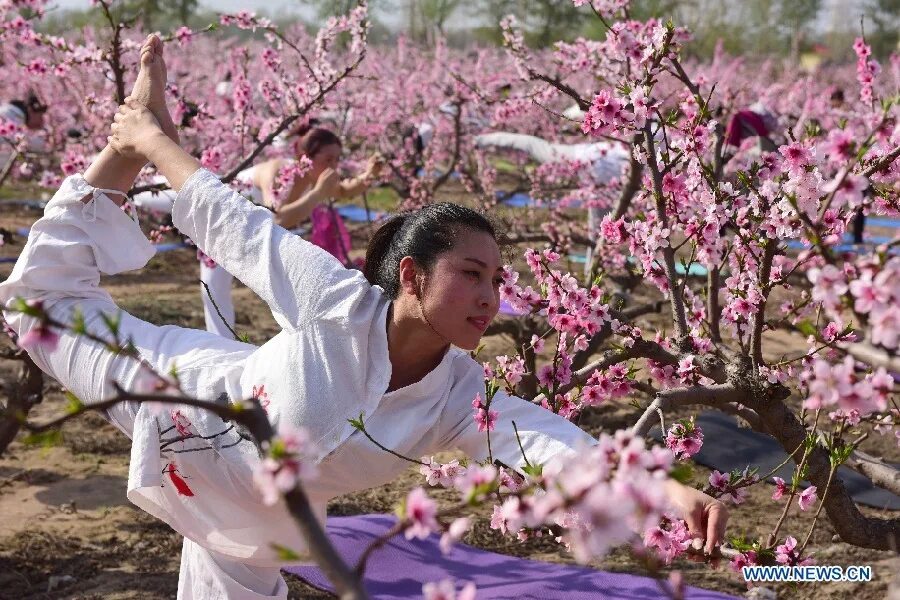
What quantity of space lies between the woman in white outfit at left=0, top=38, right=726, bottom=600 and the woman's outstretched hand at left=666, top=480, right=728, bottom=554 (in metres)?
0.27

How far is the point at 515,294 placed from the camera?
265 cm

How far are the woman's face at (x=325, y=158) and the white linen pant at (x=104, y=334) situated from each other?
3.01m

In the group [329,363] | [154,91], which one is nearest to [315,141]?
[154,91]

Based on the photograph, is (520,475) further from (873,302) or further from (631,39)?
(631,39)

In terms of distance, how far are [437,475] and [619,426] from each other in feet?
10.9

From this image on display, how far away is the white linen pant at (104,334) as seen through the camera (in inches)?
90.3

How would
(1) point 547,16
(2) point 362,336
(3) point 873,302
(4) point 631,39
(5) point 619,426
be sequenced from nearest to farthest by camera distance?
(3) point 873,302 < (2) point 362,336 < (4) point 631,39 < (5) point 619,426 < (1) point 547,16

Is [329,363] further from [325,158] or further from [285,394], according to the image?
[325,158]

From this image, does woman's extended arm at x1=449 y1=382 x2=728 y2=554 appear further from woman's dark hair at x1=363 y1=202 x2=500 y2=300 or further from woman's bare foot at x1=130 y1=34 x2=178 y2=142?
woman's bare foot at x1=130 y1=34 x2=178 y2=142

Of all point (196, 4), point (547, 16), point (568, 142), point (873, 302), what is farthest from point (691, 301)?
point (196, 4)

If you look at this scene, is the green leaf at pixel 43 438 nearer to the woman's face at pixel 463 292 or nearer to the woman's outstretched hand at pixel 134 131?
the woman's face at pixel 463 292

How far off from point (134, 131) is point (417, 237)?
2.46 ft

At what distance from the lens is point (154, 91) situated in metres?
2.40

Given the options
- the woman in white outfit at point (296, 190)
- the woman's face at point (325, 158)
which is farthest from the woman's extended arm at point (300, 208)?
the woman's face at point (325, 158)
